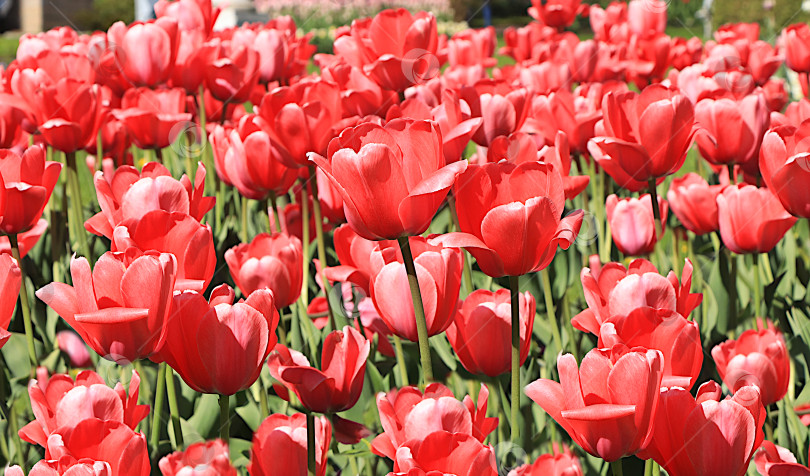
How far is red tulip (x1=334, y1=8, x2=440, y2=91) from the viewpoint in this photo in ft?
7.66

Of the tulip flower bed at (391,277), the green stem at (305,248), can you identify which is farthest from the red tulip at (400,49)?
the green stem at (305,248)

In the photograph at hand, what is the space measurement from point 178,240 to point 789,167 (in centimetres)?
105

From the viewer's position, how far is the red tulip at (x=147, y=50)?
2547 mm

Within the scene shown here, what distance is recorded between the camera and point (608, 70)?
11.3 feet

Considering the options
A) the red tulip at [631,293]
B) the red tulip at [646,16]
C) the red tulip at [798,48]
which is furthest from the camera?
the red tulip at [646,16]

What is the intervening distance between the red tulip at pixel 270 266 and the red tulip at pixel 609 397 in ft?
2.39

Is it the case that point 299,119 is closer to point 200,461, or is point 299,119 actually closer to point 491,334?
point 491,334

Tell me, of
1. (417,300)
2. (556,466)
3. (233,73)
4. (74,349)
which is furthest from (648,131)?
(233,73)

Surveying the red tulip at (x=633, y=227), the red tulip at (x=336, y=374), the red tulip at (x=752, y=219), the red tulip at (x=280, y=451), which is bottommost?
the red tulip at (x=633, y=227)

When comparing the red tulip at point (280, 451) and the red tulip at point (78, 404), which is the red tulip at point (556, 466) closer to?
the red tulip at point (280, 451)

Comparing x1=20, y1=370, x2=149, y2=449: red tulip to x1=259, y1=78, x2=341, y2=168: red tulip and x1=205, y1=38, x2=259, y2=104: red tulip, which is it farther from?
x1=205, y1=38, x2=259, y2=104: red tulip

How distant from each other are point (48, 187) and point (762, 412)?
1371 millimetres

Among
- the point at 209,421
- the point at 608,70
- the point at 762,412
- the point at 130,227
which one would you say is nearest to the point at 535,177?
the point at 762,412

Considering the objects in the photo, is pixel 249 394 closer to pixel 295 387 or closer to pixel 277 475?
pixel 295 387
